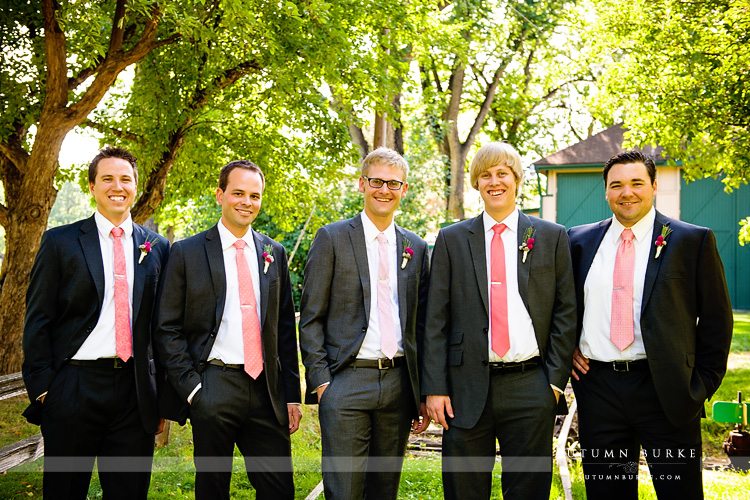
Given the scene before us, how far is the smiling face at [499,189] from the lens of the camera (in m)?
3.92

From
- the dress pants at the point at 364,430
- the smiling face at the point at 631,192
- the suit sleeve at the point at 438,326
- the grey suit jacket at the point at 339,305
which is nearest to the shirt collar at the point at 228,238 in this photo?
the grey suit jacket at the point at 339,305

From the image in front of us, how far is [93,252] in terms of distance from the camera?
3.82m

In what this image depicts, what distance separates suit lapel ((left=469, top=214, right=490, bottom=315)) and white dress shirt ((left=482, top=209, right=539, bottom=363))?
27mm

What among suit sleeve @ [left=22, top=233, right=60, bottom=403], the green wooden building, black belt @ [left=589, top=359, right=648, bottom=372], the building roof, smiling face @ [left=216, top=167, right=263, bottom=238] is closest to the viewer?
suit sleeve @ [left=22, top=233, right=60, bottom=403]

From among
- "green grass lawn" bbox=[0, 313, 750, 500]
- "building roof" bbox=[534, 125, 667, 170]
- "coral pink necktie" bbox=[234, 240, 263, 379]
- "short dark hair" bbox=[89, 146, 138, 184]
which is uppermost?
"building roof" bbox=[534, 125, 667, 170]

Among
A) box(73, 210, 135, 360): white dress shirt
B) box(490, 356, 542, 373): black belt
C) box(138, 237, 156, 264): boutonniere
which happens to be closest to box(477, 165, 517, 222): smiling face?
box(490, 356, 542, 373): black belt

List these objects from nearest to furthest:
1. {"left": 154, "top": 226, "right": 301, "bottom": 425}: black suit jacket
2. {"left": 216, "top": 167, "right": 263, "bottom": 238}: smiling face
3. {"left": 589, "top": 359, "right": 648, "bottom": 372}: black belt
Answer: {"left": 154, "top": 226, "right": 301, "bottom": 425}: black suit jacket
{"left": 589, "top": 359, "right": 648, "bottom": 372}: black belt
{"left": 216, "top": 167, "right": 263, "bottom": 238}: smiling face

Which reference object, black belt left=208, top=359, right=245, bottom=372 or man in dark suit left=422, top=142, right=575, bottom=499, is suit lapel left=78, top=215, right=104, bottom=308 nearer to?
black belt left=208, top=359, right=245, bottom=372

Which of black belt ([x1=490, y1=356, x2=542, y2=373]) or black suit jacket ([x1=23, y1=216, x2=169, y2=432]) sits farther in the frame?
black belt ([x1=490, y1=356, x2=542, y2=373])

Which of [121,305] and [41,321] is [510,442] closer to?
[121,305]

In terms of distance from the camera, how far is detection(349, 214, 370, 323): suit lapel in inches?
153

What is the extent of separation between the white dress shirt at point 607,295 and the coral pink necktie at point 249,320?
75.1 inches

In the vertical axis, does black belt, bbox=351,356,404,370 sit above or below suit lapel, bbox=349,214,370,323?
below

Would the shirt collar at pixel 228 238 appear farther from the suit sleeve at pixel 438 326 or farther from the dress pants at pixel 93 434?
the suit sleeve at pixel 438 326
